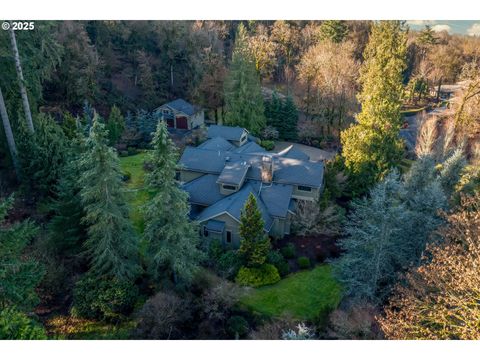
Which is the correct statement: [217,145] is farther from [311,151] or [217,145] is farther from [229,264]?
[229,264]

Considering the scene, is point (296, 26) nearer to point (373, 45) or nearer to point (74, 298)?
point (373, 45)

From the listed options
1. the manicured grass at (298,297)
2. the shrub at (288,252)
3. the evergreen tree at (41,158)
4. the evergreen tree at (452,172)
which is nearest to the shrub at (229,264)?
the manicured grass at (298,297)

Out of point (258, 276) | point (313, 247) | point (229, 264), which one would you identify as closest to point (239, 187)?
point (229, 264)

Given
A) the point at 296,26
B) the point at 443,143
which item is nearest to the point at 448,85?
the point at 296,26

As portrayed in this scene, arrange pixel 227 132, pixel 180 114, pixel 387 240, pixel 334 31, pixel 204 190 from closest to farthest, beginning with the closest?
pixel 387 240, pixel 204 190, pixel 227 132, pixel 180 114, pixel 334 31

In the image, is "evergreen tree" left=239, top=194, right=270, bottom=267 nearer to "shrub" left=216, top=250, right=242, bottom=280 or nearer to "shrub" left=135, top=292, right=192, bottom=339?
"shrub" left=216, top=250, right=242, bottom=280

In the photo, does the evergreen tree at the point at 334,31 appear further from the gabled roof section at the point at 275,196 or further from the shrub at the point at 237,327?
the shrub at the point at 237,327

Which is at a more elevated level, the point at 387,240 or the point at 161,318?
the point at 387,240
